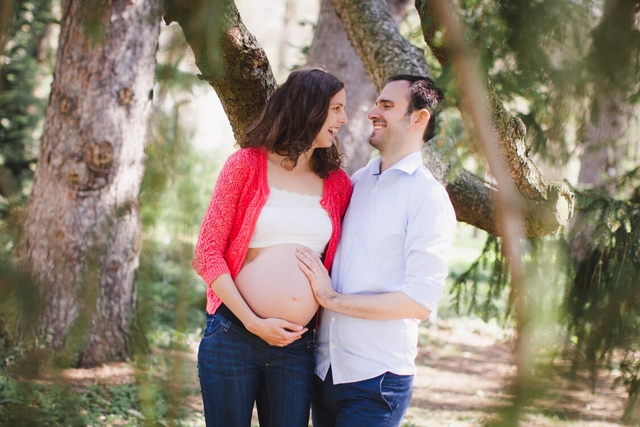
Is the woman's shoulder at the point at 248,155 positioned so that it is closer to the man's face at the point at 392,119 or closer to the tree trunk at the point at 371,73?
the tree trunk at the point at 371,73

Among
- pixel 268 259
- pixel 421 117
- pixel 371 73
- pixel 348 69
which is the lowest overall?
pixel 268 259

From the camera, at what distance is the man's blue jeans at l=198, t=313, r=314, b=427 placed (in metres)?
2.03

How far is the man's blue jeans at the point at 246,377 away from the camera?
6.64 feet

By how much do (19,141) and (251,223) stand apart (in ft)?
21.6

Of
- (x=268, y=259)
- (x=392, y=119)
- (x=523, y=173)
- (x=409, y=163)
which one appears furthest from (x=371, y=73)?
(x=268, y=259)

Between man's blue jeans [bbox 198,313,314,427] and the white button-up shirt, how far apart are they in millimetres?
134

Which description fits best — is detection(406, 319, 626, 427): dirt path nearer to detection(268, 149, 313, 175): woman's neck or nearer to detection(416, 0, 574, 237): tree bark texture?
detection(416, 0, 574, 237): tree bark texture

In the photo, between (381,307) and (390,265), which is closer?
(381,307)

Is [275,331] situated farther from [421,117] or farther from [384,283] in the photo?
[421,117]

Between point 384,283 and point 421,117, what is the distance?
67cm

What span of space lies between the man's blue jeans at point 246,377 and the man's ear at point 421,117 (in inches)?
37.8

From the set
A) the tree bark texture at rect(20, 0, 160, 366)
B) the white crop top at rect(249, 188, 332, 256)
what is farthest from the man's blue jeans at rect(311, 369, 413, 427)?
the tree bark texture at rect(20, 0, 160, 366)

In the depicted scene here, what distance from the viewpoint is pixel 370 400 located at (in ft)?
6.59

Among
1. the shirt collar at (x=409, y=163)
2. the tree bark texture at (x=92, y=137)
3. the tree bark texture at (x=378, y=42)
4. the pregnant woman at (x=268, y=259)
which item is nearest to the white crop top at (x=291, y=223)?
the pregnant woman at (x=268, y=259)
